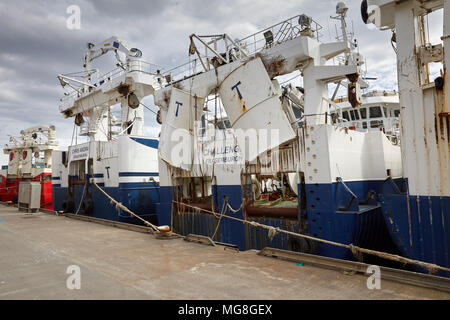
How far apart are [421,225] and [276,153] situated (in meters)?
3.36

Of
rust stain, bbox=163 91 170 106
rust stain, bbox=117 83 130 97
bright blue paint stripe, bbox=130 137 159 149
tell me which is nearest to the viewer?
rust stain, bbox=163 91 170 106

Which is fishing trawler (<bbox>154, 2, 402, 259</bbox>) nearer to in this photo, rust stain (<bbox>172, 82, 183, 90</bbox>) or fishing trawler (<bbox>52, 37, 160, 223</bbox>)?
rust stain (<bbox>172, 82, 183, 90</bbox>)

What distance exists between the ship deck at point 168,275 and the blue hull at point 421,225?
6.54 ft

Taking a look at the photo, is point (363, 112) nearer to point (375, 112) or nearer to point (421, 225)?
point (375, 112)

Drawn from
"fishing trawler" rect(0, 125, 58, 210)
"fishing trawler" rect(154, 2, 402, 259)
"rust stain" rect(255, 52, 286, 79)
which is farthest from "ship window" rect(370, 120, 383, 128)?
"fishing trawler" rect(0, 125, 58, 210)

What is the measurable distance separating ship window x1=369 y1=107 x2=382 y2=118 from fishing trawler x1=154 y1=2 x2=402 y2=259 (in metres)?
5.03

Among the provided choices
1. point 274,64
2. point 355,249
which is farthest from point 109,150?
point 355,249

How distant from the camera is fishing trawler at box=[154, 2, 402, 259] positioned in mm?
6547

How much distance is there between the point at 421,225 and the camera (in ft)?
17.1

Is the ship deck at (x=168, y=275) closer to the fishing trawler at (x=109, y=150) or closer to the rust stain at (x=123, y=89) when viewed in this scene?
the fishing trawler at (x=109, y=150)

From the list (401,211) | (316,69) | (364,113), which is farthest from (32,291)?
(364,113)

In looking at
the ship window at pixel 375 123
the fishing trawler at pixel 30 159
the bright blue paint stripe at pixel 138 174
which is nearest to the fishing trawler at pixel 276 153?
the bright blue paint stripe at pixel 138 174

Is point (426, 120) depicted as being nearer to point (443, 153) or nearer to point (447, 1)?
point (443, 153)

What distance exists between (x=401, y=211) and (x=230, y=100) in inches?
205
